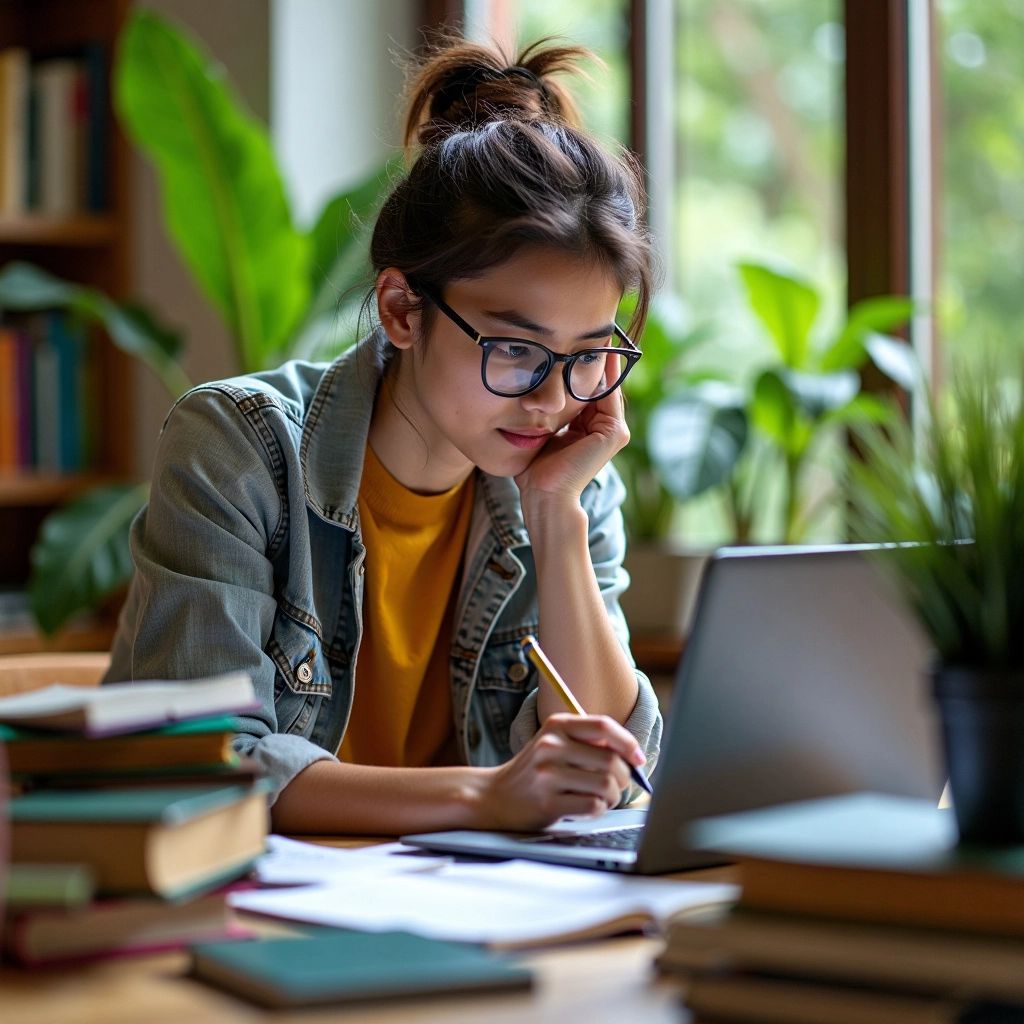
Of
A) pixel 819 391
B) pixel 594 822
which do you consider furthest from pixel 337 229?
pixel 594 822

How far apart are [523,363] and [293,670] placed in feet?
1.22

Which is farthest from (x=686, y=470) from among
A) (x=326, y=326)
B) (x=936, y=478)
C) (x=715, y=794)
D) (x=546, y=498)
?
(x=936, y=478)

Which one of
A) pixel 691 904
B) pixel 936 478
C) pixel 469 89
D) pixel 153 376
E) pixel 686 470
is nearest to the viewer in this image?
pixel 936 478

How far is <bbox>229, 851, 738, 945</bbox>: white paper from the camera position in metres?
0.92

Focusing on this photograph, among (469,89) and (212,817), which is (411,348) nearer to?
(469,89)

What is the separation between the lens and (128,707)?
910 millimetres

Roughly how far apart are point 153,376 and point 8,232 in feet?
1.44

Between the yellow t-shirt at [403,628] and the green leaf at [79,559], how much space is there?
4.25 ft

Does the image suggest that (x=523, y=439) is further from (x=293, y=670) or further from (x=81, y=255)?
(x=81, y=255)

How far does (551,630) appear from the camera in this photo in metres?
1.61

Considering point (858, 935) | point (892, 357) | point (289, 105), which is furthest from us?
point (289, 105)

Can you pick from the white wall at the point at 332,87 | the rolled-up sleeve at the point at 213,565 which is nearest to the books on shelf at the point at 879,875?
the rolled-up sleeve at the point at 213,565

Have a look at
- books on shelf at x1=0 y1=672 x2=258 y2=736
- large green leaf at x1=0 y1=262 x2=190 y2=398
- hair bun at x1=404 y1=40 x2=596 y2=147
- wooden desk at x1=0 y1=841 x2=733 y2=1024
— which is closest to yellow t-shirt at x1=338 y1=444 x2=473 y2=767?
hair bun at x1=404 y1=40 x2=596 y2=147

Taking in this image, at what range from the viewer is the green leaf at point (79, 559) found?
2912mm
